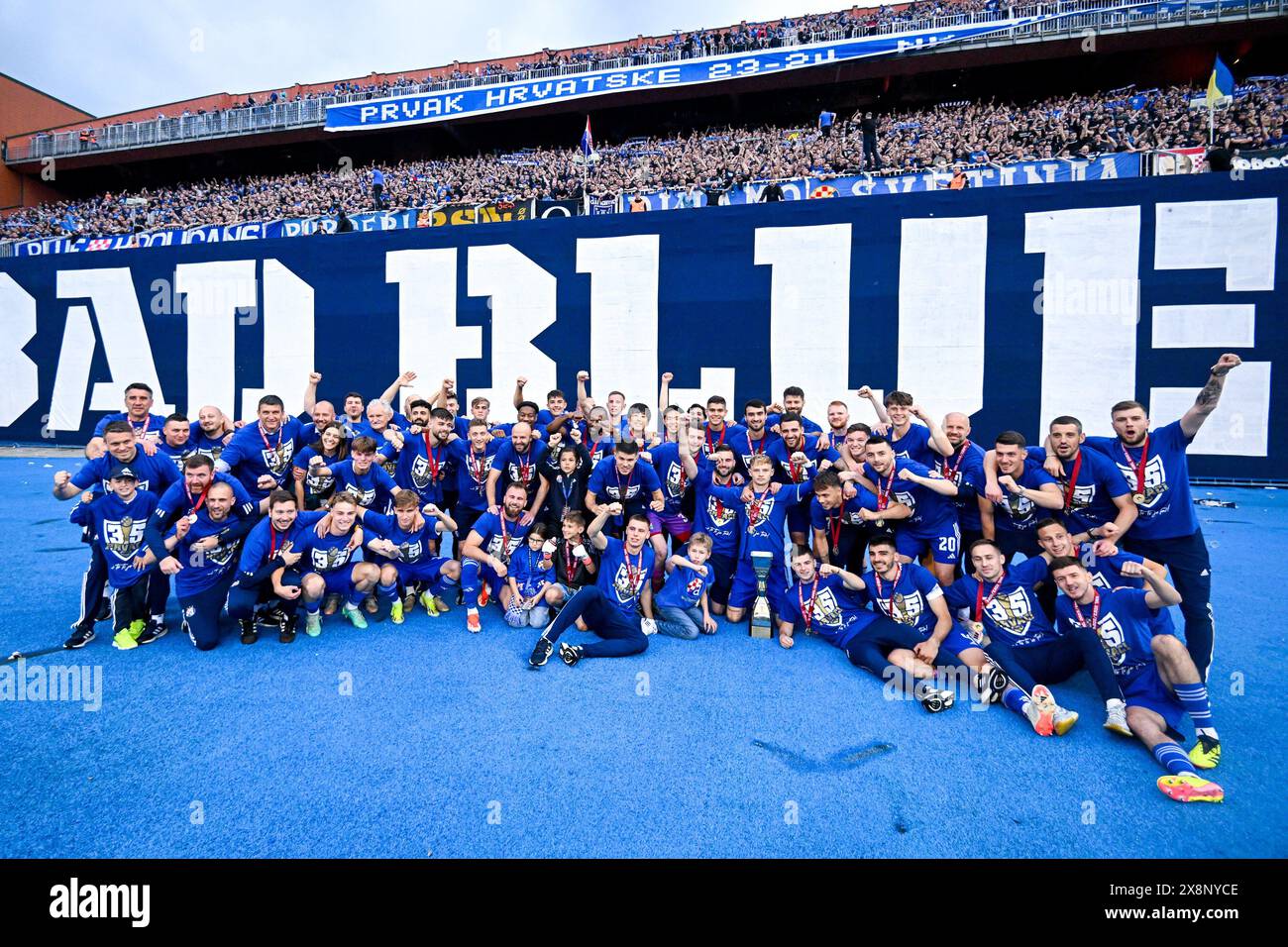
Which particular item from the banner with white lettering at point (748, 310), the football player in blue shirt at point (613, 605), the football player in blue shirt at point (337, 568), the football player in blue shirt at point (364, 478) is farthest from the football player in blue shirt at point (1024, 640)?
the banner with white lettering at point (748, 310)

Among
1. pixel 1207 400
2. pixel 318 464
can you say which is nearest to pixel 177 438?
pixel 318 464

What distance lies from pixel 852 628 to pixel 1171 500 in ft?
7.10

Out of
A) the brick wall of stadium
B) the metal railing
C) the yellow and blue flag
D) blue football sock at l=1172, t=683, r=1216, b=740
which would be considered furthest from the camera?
the brick wall of stadium

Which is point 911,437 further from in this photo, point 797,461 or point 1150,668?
point 1150,668

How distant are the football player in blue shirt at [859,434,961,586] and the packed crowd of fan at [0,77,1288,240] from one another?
934 cm

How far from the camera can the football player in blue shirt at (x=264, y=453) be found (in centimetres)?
586

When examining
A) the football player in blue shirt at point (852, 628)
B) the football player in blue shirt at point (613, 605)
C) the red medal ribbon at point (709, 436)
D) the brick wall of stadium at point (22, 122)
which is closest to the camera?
the football player in blue shirt at point (852, 628)

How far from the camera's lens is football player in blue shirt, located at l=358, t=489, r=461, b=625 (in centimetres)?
538

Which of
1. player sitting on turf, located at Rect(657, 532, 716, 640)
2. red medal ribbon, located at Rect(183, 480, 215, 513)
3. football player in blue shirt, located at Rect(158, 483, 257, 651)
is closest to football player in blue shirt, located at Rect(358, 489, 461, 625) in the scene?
football player in blue shirt, located at Rect(158, 483, 257, 651)

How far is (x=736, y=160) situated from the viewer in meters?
16.3

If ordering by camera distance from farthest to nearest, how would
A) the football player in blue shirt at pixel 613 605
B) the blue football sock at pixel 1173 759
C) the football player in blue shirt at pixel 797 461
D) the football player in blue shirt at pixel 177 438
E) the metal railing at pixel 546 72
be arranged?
1. the metal railing at pixel 546 72
2. the football player in blue shirt at pixel 177 438
3. the football player in blue shirt at pixel 797 461
4. the football player in blue shirt at pixel 613 605
5. the blue football sock at pixel 1173 759

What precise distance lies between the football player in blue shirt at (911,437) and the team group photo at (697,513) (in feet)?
0.17

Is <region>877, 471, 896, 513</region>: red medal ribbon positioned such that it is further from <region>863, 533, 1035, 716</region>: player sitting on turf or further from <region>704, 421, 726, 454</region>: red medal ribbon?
<region>704, 421, 726, 454</region>: red medal ribbon

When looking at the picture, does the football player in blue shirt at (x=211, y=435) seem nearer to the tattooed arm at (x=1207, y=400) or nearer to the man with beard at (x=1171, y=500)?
the man with beard at (x=1171, y=500)
